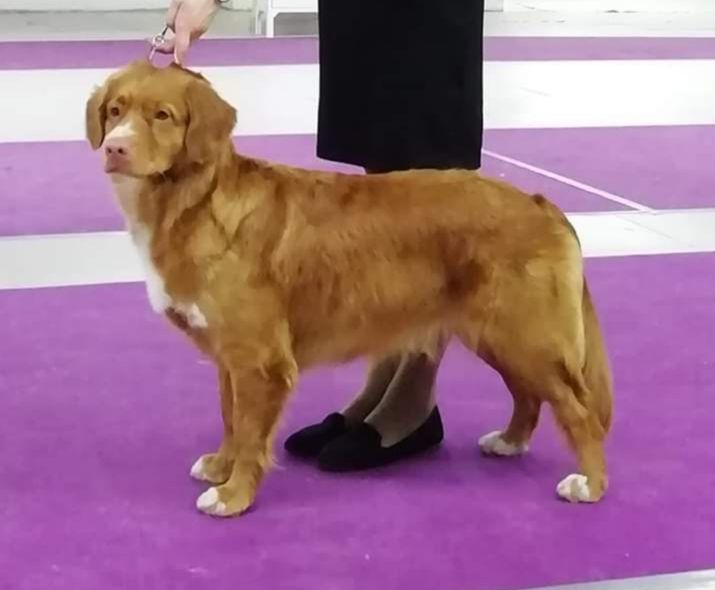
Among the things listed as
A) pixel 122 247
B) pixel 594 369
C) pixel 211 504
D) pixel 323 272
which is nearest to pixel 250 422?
pixel 211 504

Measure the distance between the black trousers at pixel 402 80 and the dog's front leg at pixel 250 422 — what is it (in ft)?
1.78

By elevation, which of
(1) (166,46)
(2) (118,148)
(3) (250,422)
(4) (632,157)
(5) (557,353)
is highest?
(1) (166,46)

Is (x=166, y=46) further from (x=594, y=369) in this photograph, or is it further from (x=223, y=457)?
(x=594, y=369)

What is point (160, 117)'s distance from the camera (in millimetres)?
2348

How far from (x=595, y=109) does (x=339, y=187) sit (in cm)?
503

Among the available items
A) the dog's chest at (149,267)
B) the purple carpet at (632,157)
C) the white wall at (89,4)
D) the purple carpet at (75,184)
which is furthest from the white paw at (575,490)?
the white wall at (89,4)

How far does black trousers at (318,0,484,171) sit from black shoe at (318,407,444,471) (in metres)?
0.55

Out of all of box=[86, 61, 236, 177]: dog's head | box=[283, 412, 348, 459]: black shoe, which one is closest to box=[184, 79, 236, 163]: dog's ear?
box=[86, 61, 236, 177]: dog's head

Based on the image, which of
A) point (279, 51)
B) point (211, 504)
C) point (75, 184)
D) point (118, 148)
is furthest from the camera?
point (279, 51)

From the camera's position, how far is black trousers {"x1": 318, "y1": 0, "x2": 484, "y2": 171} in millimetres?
2719

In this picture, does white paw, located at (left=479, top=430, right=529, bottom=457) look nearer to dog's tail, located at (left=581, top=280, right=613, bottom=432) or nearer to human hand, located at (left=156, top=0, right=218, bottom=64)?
dog's tail, located at (left=581, top=280, right=613, bottom=432)

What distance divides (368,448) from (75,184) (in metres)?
2.85

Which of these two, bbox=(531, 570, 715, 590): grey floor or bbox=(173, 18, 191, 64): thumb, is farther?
bbox=(173, 18, 191, 64): thumb

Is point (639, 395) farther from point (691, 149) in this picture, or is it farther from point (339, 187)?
point (691, 149)
